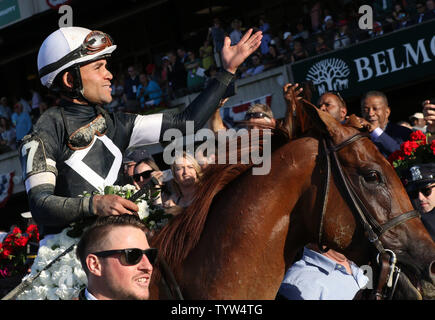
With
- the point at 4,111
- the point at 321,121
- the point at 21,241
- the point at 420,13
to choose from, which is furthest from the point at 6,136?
the point at 321,121

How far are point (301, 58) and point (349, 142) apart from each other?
32.8 feet

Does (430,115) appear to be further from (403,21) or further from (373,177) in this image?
(403,21)

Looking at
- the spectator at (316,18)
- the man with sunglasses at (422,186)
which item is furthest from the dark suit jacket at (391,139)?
the spectator at (316,18)

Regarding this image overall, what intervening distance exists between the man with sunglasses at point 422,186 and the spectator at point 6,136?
15.0 m

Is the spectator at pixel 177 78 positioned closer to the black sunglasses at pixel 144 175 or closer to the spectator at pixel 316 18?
the spectator at pixel 316 18

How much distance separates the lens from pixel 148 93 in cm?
1485

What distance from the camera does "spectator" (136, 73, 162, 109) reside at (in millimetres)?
14742

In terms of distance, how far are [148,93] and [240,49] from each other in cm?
1185

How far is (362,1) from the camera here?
12.3 metres

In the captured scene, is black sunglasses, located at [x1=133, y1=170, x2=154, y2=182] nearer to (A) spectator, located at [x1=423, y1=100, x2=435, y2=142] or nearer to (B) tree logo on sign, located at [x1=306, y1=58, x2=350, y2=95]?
(A) spectator, located at [x1=423, y1=100, x2=435, y2=142]

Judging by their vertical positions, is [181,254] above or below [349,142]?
below

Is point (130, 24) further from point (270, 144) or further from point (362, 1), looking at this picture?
point (270, 144)

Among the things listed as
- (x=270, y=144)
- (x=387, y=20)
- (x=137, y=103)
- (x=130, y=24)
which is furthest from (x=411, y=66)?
(x=130, y=24)

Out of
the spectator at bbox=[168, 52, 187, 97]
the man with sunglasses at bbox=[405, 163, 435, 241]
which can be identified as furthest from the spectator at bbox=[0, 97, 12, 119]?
the man with sunglasses at bbox=[405, 163, 435, 241]
